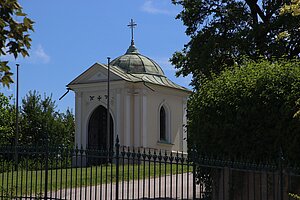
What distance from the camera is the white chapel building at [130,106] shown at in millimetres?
34250

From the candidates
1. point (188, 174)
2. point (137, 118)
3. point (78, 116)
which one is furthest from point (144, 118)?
point (188, 174)

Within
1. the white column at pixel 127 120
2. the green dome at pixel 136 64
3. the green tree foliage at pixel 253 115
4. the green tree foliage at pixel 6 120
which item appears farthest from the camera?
the green tree foliage at pixel 6 120

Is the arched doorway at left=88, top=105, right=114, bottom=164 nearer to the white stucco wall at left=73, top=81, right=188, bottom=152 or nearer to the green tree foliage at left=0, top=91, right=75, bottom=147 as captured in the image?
the white stucco wall at left=73, top=81, right=188, bottom=152

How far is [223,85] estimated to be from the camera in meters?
14.1

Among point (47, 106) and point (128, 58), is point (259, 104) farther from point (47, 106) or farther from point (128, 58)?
point (47, 106)

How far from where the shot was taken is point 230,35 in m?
21.0

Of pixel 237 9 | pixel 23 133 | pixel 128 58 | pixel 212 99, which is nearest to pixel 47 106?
pixel 23 133

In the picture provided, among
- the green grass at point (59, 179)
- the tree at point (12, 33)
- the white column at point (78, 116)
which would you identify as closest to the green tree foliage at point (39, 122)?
the white column at point (78, 116)

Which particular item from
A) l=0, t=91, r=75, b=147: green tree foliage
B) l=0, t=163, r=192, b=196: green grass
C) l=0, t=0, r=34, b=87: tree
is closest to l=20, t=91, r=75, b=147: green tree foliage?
l=0, t=91, r=75, b=147: green tree foliage

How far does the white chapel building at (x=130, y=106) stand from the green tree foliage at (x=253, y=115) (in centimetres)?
1904

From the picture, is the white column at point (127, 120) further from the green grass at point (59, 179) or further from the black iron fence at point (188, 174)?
the black iron fence at point (188, 174)

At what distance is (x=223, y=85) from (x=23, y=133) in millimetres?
35635

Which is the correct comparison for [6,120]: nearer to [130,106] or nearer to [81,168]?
[130,106]

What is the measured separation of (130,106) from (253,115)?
70.8ft
